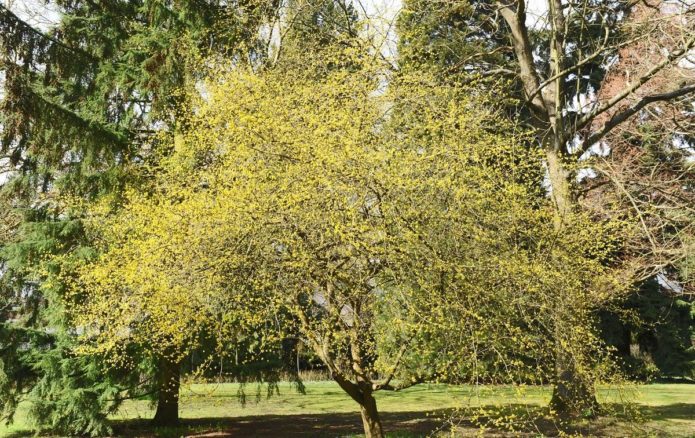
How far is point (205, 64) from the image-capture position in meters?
10.1

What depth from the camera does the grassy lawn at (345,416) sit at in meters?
8.77

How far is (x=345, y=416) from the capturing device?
1191 cm

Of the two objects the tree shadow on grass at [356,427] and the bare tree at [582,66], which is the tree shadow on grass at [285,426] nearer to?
the tree shadow on grass at [356,427]

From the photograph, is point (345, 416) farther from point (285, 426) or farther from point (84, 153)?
point (84, 153)

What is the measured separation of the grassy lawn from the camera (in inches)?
345

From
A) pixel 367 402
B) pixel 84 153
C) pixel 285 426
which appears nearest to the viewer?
pixel 367 402

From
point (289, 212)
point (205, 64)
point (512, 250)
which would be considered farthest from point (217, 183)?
point (205, 64)

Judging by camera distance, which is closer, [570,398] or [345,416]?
[570,398]

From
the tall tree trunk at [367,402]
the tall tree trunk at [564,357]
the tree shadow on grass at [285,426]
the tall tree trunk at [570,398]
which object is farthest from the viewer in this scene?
the tree shadow on grass at [285,426]

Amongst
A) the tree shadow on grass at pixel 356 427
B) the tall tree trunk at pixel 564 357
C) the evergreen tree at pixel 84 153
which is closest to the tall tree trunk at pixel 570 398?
the tall tree trunk at pixel 564 357

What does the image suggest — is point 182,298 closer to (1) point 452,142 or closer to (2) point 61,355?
(1) point 452,142

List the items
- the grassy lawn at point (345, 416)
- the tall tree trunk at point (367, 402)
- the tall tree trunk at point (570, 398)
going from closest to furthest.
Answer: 1. the tall tree trunk at point (367, 402)
2. the tall tree trunk at point (570, 398)
3. the grassy lawn at point (345, 416)

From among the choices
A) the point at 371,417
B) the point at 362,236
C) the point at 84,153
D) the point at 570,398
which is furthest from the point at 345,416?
the point at 362,236

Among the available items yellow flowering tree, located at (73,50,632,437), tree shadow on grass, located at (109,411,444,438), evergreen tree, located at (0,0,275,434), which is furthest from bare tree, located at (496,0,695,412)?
evergreen tree, located at (0,0,275,434)
